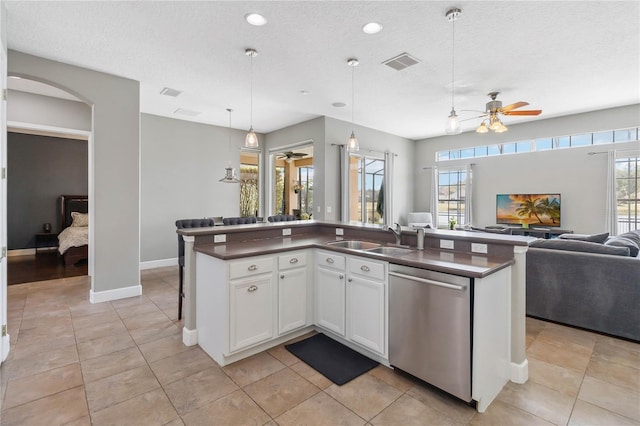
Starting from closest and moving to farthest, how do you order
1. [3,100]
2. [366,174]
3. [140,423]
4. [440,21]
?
[140,423], [3,100], [440,21], [366,174]

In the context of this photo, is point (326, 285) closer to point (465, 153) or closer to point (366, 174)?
point (366, 174)

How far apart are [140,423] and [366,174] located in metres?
6.47

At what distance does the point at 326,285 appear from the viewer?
2877 millimetres

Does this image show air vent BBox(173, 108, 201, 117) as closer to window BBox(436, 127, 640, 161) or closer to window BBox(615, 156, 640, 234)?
window BBox(436, 127, 640, 161)

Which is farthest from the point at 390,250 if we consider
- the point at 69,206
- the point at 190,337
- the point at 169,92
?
the point at 69,206

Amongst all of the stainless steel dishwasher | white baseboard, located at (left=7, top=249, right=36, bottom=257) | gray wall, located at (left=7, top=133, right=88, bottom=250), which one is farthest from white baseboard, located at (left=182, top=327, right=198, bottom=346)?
white baseboard, located at (left=7, top=249, right=36, bottom=257)

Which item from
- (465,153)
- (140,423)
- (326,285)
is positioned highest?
(465,153)

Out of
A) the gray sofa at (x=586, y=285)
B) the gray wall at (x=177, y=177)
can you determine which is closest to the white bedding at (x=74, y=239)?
the gray wall at (x=177, y=177)

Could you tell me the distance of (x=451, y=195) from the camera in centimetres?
818

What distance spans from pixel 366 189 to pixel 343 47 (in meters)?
4.48

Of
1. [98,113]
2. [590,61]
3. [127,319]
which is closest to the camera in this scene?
[127,319]

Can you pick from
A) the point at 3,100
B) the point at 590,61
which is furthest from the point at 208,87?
the point at 590,61

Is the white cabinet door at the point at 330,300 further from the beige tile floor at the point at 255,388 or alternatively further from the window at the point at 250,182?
the window at the point at 250,182

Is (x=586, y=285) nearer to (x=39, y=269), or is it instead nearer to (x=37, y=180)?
(x=39, y=269)
